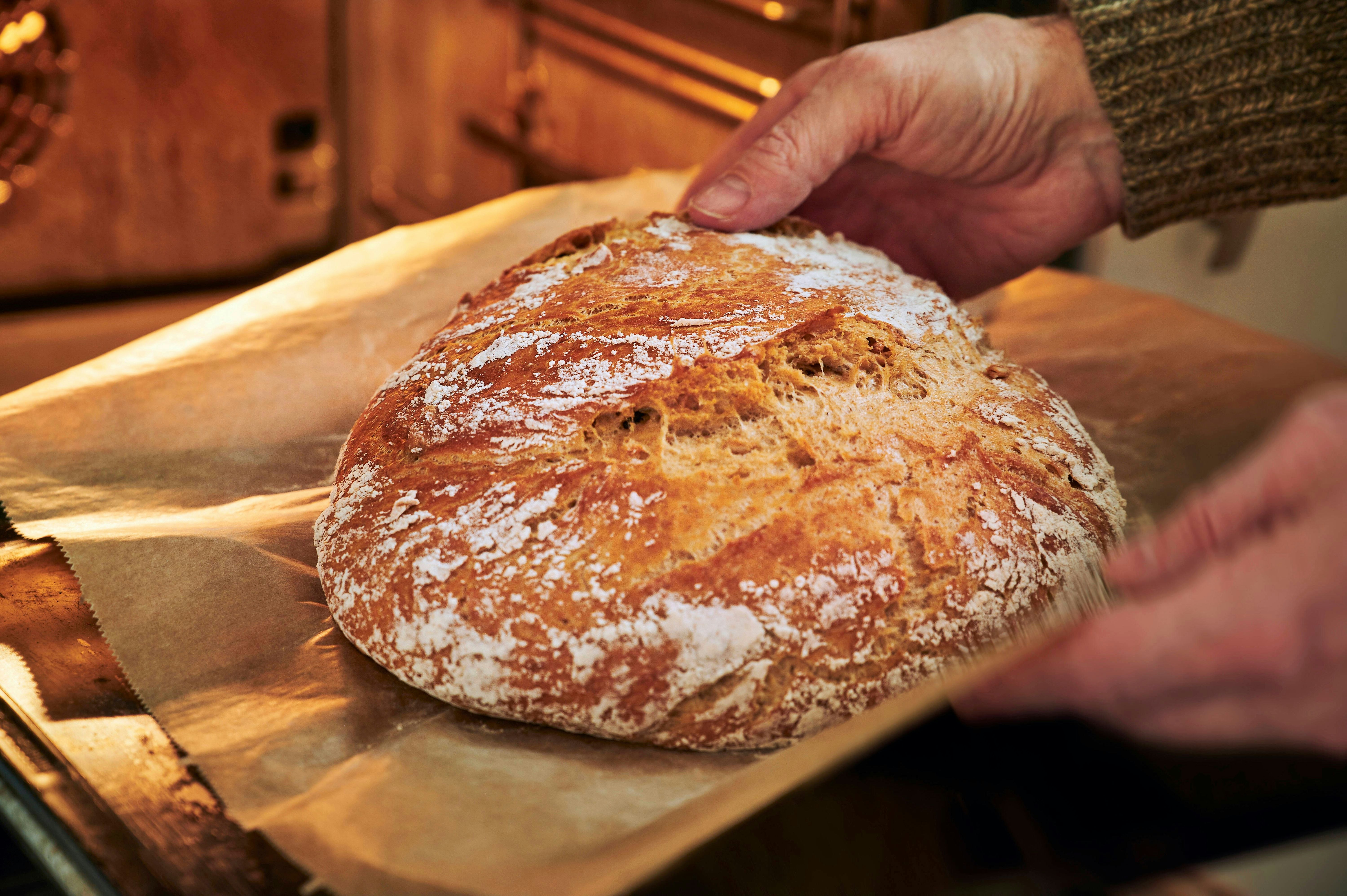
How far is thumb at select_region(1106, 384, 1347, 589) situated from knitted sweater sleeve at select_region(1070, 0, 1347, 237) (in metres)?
0.90

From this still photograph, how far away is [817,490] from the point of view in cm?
97

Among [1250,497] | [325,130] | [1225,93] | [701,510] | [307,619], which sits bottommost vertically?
[307,619]

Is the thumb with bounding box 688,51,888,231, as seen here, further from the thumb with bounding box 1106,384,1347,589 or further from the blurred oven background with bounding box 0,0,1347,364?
the thumb with bounding box 1106,384,1347,589

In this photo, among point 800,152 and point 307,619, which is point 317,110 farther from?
point 307,619

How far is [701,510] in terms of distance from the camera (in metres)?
0.95

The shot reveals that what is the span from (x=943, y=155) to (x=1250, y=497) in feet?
3.27

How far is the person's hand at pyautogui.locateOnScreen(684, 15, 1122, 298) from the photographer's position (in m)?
1.40

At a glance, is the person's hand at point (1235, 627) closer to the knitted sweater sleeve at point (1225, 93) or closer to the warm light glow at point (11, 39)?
the knitted sweater sleeve at point (1225, 93)

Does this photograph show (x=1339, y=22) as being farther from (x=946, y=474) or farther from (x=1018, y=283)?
(x=946, y=474)

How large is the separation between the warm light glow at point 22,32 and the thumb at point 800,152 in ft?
4.17

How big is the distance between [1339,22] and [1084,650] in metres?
1.17

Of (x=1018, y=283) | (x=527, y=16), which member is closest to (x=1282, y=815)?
(x=1018, y=283)

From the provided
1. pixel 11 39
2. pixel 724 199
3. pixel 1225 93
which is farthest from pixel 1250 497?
pixel 11 39

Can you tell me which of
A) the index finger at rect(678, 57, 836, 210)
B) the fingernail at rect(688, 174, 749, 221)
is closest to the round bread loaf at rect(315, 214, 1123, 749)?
the fingernail at rect(688, 174, 749, 221)
